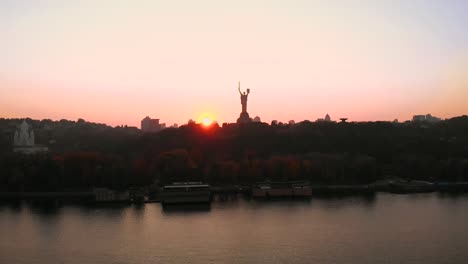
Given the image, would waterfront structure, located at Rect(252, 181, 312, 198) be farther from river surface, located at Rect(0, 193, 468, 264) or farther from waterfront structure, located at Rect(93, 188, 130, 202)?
waterfront structure, located at Rect(93, 188, 130, 202)

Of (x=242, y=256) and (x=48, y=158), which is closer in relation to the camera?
(x=242, y=256)

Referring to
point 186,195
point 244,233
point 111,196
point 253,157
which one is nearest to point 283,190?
point 186,195

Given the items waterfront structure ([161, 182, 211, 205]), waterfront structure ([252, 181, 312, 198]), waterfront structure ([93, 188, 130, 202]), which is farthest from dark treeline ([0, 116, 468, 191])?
waterfront structure ([161, 182, 211, 205])

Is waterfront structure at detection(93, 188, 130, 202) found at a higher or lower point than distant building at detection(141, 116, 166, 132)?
lower

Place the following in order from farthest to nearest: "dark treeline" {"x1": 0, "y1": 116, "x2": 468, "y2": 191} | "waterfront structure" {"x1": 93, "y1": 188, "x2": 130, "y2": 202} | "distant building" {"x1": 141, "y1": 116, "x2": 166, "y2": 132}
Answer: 1. "distant building" {"x1": 141, "y1": 116, "x2": 166, "y2": 132}
2. "dark treeline" {"x1": 0, "y1": 116, "x2": 468, "y2": 191}
3. "waterfront structure" {"x1": 93, "y1": 188, "x2": 130, "y2": 202}

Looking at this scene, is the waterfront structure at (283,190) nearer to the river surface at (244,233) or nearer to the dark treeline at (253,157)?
the dark treeline at (253,157)

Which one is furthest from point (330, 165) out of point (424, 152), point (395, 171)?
point (424, 152)

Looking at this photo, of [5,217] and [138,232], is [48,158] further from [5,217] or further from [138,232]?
[138,232]
